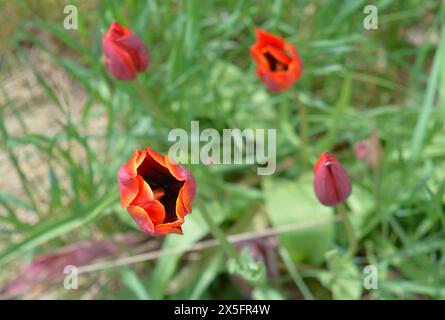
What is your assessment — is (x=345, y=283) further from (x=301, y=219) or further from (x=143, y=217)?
(x=143, y=217)

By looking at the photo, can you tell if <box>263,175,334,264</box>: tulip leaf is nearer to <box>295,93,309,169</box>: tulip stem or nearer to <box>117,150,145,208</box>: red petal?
<box>295,93,309,169</box>: tulip stem

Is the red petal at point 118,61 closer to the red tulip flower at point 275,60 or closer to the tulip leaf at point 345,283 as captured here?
the red tulip flower at point 275,60

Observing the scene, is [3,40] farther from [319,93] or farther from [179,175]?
[179,175]

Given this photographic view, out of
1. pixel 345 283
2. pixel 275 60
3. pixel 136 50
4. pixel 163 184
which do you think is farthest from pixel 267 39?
pixel 345 283

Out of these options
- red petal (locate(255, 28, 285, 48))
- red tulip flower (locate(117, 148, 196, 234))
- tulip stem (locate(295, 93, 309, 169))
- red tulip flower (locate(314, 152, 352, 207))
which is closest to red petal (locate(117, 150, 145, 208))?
red tulip flower (locate(117, 148, 196, 234))

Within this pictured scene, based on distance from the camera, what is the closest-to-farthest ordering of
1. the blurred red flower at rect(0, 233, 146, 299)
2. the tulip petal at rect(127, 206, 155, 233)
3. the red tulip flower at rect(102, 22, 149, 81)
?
the tulip petal at rect(127, 206, 155, 233) < the red tulip flower at rect(102, 22, 149, 81) < the blurred red flower at rect(0, 233, 146, 299)

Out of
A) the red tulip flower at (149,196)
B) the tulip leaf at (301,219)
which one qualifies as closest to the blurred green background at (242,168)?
the tulip leaf at (301,219)
